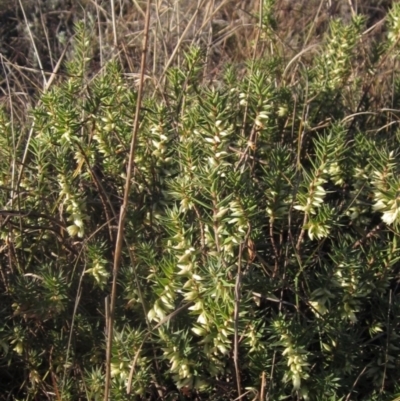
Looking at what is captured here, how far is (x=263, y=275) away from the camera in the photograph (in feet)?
5.08

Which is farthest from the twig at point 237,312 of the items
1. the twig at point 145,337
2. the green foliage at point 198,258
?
the twig at point 145,337

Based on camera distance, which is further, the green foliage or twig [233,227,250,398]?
the green foliage

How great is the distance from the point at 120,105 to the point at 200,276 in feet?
1.64

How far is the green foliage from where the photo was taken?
4.67 ft

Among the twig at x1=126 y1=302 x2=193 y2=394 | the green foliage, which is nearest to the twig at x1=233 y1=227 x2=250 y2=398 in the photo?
the green foliage

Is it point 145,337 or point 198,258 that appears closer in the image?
point 145,337

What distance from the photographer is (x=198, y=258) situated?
4.95ft

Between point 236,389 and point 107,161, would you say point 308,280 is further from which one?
point 107,161

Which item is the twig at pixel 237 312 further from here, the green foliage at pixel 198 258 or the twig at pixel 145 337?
the twig at pixel 145 337

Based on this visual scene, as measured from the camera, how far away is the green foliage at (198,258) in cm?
142

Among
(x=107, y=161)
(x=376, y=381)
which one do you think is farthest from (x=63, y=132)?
(x=376, y=381)

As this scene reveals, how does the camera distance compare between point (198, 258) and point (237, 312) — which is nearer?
point (237, 312)

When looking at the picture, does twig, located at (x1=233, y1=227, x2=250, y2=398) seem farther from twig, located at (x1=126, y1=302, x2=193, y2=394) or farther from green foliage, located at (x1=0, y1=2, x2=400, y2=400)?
twig, located at (x1=126, y1=302, x2=193, y2=394)

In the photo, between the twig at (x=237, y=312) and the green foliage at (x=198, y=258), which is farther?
the green foliage at (x=198, y=258)
